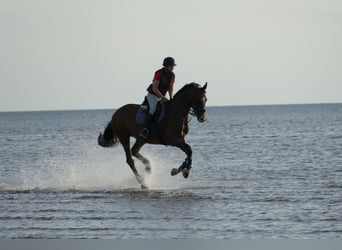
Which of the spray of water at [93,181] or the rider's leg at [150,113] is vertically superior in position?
the rider's leg at [150,113]

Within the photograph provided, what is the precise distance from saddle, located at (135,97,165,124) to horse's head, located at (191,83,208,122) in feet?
3.42

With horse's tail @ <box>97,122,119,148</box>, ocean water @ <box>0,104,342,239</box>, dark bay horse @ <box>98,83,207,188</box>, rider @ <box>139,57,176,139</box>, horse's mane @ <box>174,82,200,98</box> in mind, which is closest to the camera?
ocean water @ <box>0,104,342,239</box>

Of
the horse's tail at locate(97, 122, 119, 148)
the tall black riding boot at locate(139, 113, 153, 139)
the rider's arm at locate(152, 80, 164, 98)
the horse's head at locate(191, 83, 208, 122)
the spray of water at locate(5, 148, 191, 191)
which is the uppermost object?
the rider's arm at locate(152, 80, 164, 98)

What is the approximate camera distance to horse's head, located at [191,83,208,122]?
55.2 ft

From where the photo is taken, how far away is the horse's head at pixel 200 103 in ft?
55.2

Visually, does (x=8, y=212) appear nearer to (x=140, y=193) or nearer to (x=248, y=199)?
(x=140, y=193)

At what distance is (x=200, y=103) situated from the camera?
17.0 metres

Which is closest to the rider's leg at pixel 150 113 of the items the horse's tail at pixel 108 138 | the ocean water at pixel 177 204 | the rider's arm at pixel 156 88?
the rider's arm at pixel 156 88

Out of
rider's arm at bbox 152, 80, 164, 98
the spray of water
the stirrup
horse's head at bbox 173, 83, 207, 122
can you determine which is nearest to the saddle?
the stirrup

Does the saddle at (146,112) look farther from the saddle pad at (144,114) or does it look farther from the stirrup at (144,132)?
the stirrup at (144,132)

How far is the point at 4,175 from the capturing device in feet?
79.0

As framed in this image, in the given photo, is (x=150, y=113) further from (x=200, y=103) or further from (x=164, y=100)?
(x=200, y=103)

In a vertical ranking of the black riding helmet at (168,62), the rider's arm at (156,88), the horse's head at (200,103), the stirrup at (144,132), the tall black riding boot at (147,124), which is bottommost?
the stirrup at (144,132)

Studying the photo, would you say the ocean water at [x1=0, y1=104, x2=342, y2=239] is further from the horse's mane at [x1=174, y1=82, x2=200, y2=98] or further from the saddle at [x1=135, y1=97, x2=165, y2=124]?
the horse's mane at [x1=174, y1=82, x2=200, y2=98]
